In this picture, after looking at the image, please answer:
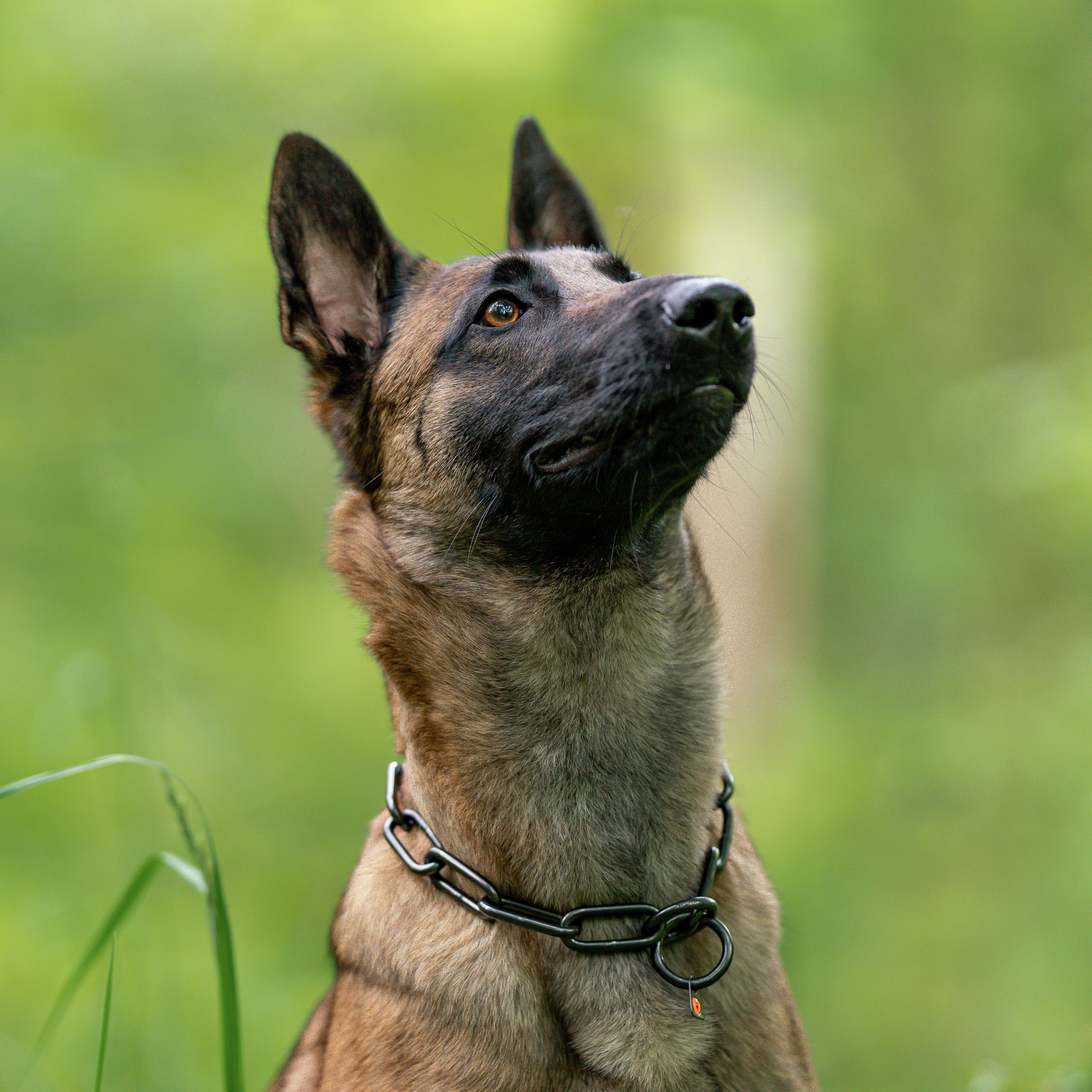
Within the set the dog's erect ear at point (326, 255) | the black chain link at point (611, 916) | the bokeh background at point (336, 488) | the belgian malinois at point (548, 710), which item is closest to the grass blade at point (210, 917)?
the belgian malinois at point (548, 710)

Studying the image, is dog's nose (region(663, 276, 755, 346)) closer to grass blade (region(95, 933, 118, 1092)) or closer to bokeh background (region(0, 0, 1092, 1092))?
grass blade (region(95, 933, 118, 1092))

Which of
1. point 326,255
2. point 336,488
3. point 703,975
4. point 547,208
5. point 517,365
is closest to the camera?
point 703,975

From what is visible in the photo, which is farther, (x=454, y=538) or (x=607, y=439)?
(x=454, y=538)

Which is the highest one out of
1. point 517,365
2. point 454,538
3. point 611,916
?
point 517,365

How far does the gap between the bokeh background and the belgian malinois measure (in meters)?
2.39

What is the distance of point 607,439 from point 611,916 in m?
0.94

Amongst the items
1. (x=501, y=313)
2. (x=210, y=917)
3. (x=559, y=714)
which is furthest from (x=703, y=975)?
(x=501, y=313)

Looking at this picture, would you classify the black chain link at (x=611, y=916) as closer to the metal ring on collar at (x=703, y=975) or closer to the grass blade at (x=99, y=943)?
the metal ring on collar at (x=703, y=975)

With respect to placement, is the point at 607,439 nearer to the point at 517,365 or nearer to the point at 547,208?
the point at 517,365

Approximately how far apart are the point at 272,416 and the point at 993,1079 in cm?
890

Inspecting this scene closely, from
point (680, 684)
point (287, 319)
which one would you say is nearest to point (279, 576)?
point (287, 319)

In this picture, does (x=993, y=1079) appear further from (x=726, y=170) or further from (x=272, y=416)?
(x=272, y=416)

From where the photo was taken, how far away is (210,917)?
2.18 m

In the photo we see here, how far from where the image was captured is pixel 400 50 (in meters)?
7.16
